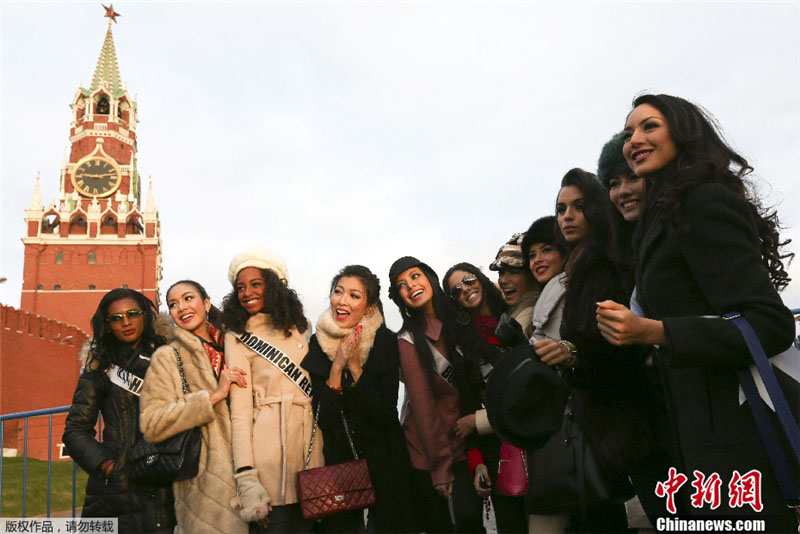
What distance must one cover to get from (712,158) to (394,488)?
234 centimetres

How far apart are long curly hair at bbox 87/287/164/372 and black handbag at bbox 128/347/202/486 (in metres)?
0.82

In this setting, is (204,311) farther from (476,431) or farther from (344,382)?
(476,431)

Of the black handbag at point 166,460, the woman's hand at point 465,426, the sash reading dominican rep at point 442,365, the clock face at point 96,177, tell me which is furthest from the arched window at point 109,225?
the woman's hand at point 465,426

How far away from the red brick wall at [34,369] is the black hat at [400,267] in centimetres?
2466

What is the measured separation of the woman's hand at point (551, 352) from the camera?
2.05 m

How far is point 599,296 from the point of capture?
7.11ft

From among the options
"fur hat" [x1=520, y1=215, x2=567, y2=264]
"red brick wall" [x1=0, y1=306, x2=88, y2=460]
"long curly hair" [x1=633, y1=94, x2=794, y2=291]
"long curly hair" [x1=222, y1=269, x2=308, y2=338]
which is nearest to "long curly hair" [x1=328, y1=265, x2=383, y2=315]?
"long curly hair" [x1=222, y1=269, x2=308, y2=338]

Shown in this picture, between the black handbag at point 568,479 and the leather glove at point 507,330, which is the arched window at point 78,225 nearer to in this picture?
the leather glove at point 507,330

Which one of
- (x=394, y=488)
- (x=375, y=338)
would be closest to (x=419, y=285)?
(x=375, y=338)

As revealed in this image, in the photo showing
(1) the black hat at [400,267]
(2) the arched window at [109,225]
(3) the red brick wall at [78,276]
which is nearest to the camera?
(1) the black hat at [400,267]

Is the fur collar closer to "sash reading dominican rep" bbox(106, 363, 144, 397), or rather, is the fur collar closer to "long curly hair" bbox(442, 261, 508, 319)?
"long curly hair" bbox(442, 261, 508, 319)

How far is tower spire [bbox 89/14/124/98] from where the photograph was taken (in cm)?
4922

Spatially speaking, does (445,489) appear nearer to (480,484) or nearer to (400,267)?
(480,484)

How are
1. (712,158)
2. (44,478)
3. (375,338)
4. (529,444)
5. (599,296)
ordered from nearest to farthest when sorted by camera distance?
(712,158)
(529,444)
(599,296)
(375,338)
(44,478)
